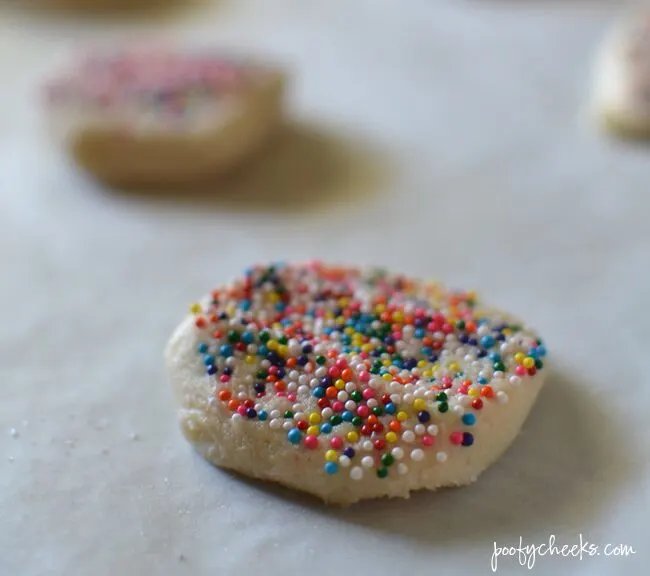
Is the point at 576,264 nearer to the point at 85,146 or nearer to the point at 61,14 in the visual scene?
the point at 85,146

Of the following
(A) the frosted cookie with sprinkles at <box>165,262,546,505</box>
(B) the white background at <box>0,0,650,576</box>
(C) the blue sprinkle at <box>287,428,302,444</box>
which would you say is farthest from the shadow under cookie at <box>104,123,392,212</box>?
(C) the blue sprinkle at <box>287,428,302,444</box>

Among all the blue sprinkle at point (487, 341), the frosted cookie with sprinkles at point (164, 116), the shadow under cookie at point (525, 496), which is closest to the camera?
the shadow under cookie at point (525, 496)

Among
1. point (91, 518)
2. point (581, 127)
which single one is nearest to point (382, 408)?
point (91, 518)

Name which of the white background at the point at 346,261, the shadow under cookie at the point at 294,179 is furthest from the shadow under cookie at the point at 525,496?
the shadow under cookie at the point at 294,179

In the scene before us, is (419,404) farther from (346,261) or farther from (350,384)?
(346,261)

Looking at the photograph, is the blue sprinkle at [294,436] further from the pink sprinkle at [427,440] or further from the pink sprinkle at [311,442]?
the pink sprinkle at [427,440]

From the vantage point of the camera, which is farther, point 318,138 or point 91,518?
point 318,138
